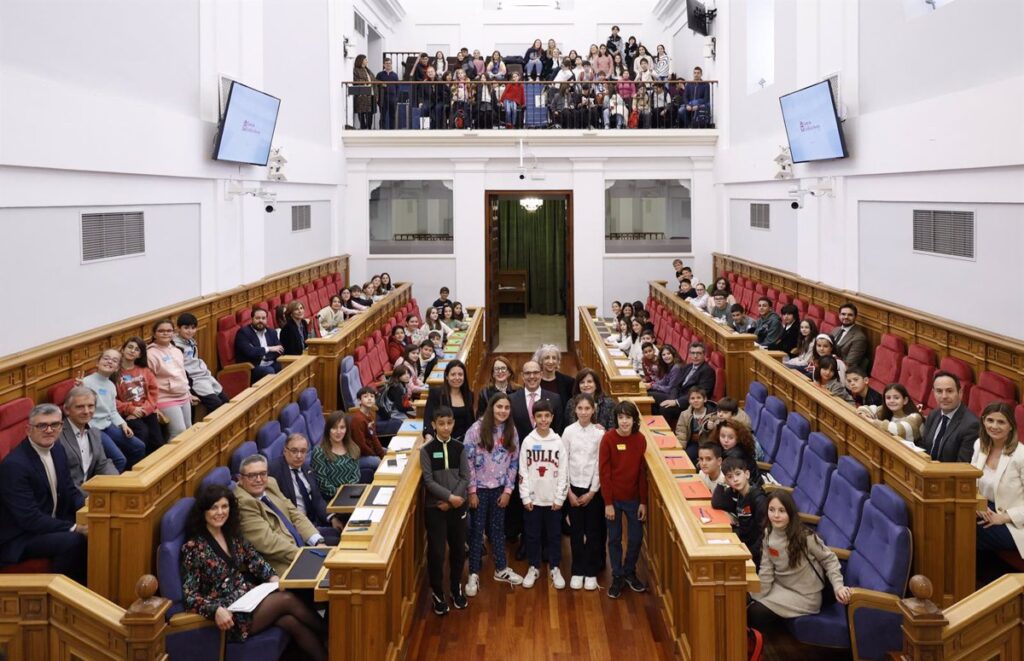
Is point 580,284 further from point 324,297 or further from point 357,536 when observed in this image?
point 357,536

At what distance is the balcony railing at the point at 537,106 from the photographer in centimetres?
1645

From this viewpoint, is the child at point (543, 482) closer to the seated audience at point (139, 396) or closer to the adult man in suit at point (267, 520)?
the adult man in suit at point (267, 520)

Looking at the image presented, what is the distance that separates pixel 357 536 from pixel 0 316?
337 cm

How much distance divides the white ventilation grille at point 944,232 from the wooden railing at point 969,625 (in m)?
4.48

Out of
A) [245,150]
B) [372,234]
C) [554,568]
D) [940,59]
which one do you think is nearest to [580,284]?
[372,234]

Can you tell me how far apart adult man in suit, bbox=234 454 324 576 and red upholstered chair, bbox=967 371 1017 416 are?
510 centimetres

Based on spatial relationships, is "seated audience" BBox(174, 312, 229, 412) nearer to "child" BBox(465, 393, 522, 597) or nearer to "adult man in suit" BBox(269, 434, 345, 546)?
"adult man in suit" BBox(269, 434, 345, 546)

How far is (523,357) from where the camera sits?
16.0 metres

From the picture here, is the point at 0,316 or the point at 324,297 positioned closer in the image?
the point at 0,316

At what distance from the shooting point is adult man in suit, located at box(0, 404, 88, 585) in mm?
4930

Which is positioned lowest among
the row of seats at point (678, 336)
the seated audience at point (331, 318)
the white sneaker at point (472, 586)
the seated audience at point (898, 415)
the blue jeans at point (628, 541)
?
the white sneaker at point (472, 586)

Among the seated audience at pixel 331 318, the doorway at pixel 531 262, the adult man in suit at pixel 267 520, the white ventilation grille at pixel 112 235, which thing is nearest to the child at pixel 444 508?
the adult man in suit at pixel 267 520

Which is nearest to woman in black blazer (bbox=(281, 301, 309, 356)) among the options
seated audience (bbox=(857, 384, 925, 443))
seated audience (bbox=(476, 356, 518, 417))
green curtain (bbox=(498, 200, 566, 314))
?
seated audience (bbox=(476, 356, 518, 417))

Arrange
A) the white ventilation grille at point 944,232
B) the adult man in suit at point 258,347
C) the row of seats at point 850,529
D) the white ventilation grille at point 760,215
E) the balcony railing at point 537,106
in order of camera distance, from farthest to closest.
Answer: the balcony railing at point 537,106, the white ventilation grille at point 760,215, the adult man in suit at point 258,347, the white ventilation grille at point 944,232, the row of seats at point 850,529
